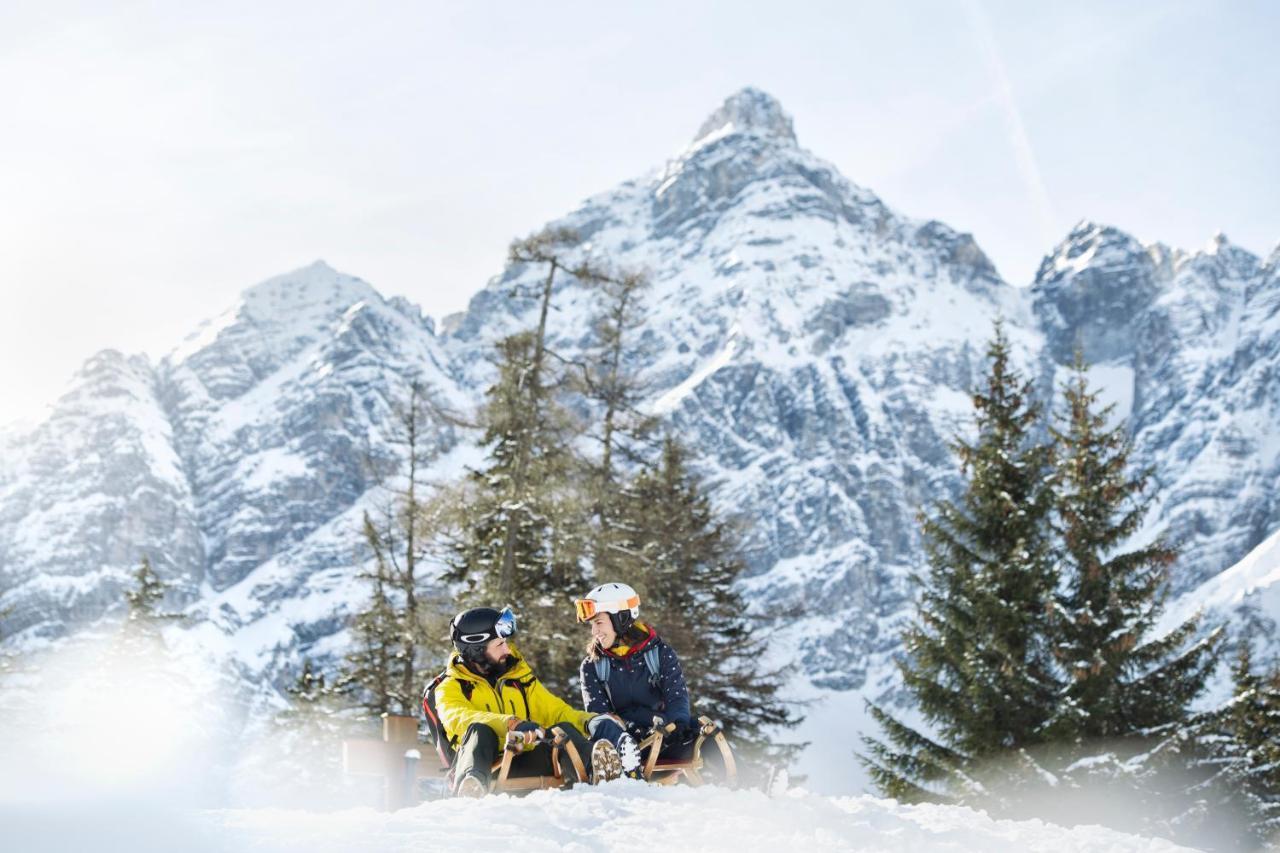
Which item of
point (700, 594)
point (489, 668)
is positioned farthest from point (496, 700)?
point (700, 594)

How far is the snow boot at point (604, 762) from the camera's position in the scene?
22.5 ft

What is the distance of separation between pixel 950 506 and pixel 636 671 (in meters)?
8.17

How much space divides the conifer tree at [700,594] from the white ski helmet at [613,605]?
8.51 metres

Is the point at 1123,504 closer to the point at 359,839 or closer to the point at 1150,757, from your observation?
the point at 1150,757

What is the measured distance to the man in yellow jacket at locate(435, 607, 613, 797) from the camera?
6883mm

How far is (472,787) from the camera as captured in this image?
6.59 meters

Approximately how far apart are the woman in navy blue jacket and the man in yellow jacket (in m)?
0.36

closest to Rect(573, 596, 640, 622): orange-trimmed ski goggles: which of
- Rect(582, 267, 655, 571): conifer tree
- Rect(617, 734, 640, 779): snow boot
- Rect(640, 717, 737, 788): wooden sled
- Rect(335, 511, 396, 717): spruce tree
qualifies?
Rect(640, 717, 737, 788): wooden sled

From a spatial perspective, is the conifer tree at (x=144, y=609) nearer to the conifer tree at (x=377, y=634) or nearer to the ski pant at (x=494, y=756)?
the conifer tree at (x=377, y=634)

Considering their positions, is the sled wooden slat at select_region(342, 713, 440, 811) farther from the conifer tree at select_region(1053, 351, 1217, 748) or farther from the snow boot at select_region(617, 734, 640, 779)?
the conifer tree at select_region(1053, 351, 1217, 748)

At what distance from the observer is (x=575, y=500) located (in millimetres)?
16000

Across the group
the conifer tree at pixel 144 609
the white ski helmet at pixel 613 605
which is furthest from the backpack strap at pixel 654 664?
the conifer tree at pixel 144 609

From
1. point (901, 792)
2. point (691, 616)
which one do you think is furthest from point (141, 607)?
point (901, 792)

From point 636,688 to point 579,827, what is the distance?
286 centimetres
